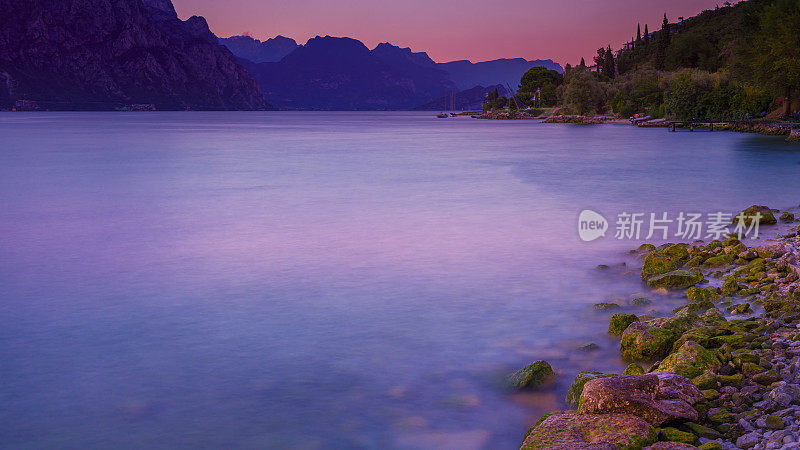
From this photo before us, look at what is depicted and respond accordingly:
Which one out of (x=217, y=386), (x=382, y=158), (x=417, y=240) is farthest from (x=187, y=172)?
(x=217, y=386)

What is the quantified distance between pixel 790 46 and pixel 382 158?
120ft

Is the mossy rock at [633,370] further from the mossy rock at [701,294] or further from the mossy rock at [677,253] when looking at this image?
the mossy rock at [677,253]

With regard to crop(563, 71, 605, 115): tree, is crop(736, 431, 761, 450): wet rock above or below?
below

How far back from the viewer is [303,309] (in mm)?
12812

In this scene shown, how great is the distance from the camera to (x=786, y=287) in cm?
1159

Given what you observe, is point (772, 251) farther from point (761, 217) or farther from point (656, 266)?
point (761, 217)

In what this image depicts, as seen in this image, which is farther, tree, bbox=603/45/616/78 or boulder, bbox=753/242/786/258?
tree, bbox=603/45/616/78

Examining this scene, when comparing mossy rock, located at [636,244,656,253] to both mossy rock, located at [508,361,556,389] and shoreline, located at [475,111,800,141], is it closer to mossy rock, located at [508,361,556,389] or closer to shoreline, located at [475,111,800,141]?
mossy rock, located at [508,361,556,389]

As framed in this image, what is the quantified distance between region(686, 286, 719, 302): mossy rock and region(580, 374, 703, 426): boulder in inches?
207

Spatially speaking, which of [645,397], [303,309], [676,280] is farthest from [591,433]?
[676,280]

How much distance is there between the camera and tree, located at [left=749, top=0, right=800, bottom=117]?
5494 centimetres

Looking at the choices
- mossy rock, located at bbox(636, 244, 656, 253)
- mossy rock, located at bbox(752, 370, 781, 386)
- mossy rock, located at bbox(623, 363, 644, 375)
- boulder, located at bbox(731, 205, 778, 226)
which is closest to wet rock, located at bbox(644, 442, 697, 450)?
mossy rock, located at bbox(752, 370, 781, 386)

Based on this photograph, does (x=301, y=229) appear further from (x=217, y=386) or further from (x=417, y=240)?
(x=217, y=386)

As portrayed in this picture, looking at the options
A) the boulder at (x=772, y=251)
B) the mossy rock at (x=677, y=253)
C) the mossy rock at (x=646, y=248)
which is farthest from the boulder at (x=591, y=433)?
the mossy rock at (x=646, y=248)
